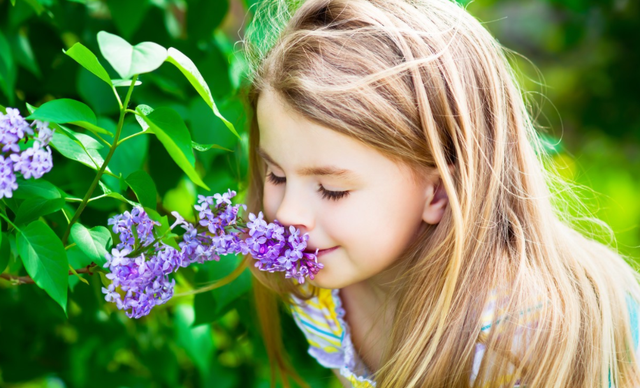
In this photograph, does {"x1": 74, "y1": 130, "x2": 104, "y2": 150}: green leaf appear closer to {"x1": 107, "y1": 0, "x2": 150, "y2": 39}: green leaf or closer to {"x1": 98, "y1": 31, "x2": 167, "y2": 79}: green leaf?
{"x1": 98, "y1": 31, "x2": 167, "y2": 79}: green leaf

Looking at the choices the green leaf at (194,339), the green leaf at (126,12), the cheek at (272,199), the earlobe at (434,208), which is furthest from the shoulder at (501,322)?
the green leaf at (126,12)

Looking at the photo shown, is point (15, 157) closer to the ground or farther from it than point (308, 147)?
closer to the ground

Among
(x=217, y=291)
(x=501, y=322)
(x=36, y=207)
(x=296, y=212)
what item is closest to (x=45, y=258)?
(x=36, y=207)

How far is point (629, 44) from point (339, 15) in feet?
8.52

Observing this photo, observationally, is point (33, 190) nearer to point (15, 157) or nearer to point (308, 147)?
point (15, 157)

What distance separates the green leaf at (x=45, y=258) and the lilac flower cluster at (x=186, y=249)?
6cm

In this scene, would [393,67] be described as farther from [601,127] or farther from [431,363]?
[601,127]

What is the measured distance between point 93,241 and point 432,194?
23.4 inches

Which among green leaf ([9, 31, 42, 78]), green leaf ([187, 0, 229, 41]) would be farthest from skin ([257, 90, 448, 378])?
green leaf ([9, 31, 42, 78])

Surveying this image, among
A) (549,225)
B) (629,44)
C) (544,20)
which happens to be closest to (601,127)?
(629,44)

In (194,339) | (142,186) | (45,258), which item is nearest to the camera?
(45,258)

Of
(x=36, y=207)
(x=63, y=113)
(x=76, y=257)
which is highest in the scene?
(x=63, y=113)

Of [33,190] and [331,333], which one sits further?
[331,333]

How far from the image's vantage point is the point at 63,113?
0.79 meters
